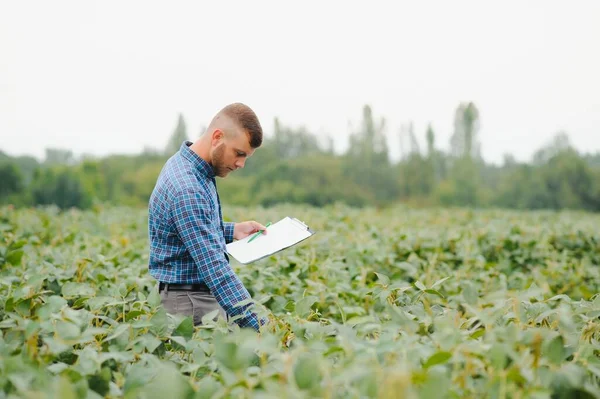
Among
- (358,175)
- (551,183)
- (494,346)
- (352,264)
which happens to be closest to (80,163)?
(358,175)

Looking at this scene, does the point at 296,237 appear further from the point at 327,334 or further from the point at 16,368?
the point at 16,368

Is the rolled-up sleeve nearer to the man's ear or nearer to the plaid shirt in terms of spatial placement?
the plaid shirt

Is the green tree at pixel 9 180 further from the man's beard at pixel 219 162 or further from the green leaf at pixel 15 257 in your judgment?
the man's beard at pixel 219 162

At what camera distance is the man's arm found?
7.91 ft

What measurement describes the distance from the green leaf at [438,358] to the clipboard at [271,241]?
1.58 metres

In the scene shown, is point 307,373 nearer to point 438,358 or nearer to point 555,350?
point 438,358

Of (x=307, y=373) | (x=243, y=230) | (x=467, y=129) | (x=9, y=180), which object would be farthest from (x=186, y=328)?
(x=467, y=129)

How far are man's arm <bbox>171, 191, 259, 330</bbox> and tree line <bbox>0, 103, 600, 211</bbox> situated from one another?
34507mm

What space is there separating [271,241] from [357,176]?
4080 centimetres

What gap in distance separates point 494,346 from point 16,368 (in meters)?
1.20

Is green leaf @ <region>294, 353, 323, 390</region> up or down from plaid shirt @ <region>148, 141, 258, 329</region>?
down

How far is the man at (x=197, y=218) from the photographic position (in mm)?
2441

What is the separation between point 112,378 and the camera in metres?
1.62

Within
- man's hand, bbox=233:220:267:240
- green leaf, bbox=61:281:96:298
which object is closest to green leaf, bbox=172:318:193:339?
green leaf, bbox=61:281:96:298
